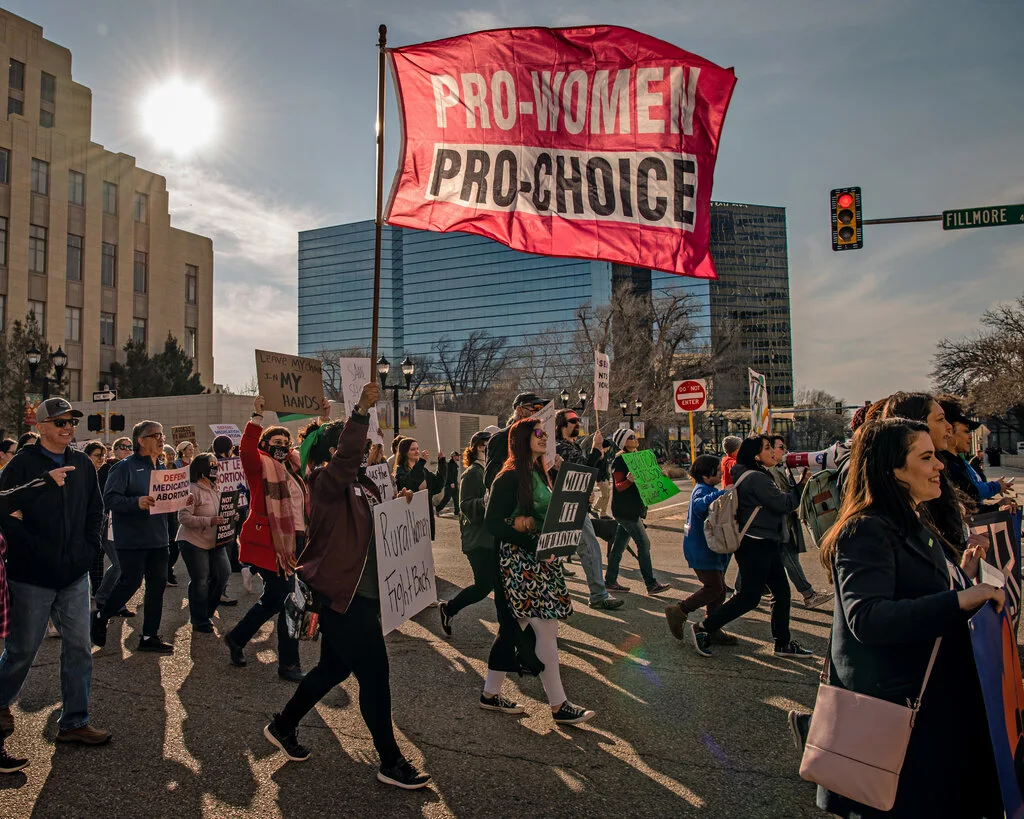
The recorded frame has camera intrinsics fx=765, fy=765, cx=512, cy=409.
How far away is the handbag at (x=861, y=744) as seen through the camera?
2.32 m

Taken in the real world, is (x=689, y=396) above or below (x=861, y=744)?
above

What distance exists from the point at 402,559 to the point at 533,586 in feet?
2.82

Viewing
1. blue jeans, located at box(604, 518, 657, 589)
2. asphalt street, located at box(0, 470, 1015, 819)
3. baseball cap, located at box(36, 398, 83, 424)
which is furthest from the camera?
blue jeans, located at box(604, 518, 657, 589)

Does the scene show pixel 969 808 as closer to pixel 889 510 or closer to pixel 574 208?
pixel 889 510

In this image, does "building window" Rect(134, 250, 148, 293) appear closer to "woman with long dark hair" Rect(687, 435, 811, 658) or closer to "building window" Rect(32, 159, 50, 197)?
"building window" Rect(32, 159, 50, 197)

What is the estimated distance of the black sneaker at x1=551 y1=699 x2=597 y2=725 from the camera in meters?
4.69

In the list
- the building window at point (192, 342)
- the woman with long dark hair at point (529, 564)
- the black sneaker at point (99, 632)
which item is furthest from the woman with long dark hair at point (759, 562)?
the building window at point (192, 342)

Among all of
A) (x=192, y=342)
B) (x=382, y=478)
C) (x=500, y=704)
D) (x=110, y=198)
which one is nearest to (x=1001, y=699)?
(x=500, y=704)

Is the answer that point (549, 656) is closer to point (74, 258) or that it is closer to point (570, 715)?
point (570, 715)

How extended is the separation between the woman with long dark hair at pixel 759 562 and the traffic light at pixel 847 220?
30.2ft

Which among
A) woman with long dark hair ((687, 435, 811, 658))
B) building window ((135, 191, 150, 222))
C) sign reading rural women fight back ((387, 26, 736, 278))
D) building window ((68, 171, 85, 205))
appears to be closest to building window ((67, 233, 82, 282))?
building window ((68, 171, 85, 205))

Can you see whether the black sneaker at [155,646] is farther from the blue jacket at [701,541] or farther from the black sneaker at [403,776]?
the blue jacket at [701,541]

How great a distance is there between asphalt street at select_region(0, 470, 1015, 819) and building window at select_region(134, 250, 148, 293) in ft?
187

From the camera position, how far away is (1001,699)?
232cm
